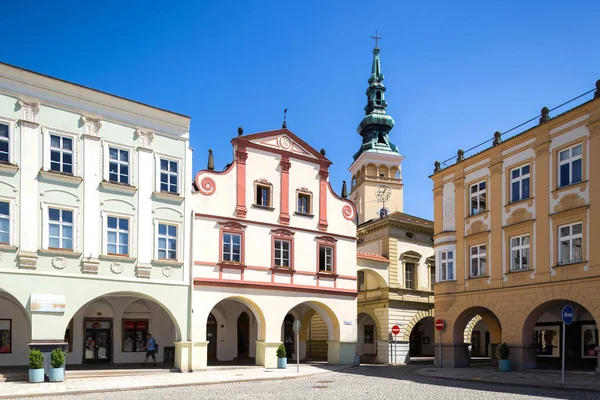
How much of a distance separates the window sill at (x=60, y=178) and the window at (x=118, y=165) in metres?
1.46

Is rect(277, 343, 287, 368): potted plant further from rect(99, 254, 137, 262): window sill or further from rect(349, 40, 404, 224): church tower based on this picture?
rect(349, 40, 404, 224): church tower

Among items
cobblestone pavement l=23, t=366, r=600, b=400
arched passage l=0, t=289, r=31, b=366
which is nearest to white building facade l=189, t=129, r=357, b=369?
cobblestone pavement l=23, t=366, r=600, b=400

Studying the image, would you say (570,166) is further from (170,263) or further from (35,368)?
(35,368)

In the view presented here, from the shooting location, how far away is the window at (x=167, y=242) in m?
26.9

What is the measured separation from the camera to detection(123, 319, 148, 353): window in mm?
30344

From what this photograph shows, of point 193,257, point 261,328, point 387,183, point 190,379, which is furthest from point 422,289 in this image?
point 387,183

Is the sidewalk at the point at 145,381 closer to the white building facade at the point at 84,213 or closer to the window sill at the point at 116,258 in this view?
the white building facade at the point at 84,213

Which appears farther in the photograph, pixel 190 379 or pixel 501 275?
pixel 501 275

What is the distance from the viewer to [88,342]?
29312 mm

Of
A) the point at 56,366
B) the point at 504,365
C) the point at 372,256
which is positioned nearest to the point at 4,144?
the point at 56,366

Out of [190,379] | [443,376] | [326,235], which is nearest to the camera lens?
[190,379]

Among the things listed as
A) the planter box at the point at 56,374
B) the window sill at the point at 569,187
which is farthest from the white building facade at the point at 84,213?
the window sill at the point at 569,187

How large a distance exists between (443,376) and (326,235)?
10.4 m

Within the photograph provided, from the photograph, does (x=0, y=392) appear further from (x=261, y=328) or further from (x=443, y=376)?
(x=443, y=376)
